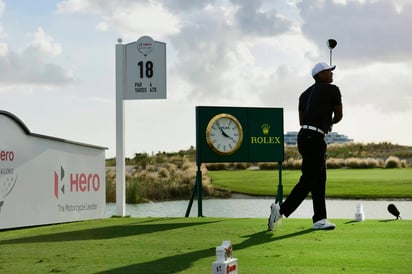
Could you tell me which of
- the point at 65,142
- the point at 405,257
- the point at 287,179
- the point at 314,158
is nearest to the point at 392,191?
the point at 287,179

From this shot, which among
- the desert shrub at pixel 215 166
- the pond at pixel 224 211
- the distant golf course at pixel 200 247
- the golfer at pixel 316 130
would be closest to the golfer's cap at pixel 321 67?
the golfer at pixel 316 130

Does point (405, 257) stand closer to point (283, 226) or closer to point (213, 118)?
point (283, 226)

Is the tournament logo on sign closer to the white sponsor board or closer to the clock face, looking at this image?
the white sponsor board

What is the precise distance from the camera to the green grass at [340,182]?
24.6m

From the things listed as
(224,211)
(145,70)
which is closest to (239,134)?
(145,70)

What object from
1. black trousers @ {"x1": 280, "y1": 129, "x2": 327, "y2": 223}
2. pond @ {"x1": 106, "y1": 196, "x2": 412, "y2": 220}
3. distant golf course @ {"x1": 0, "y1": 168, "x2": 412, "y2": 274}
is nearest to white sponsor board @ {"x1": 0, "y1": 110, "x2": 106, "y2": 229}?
distant golf course @ {"x1": 0, "y1": 168, "x2": 412, "y2": 274}

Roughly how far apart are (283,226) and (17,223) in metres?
4.37

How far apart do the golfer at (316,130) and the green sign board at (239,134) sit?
5239mm

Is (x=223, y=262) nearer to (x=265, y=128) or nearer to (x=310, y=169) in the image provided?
(x=310, y=169)

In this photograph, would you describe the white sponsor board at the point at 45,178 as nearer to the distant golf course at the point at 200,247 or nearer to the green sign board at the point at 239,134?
the distant golf course at the point at 200,247

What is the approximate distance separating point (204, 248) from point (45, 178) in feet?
17.6

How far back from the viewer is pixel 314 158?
8984 millimetres

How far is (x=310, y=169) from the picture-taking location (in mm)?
9000

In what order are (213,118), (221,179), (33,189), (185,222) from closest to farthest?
(185,222), (33,189), (213,118), (221,179)
